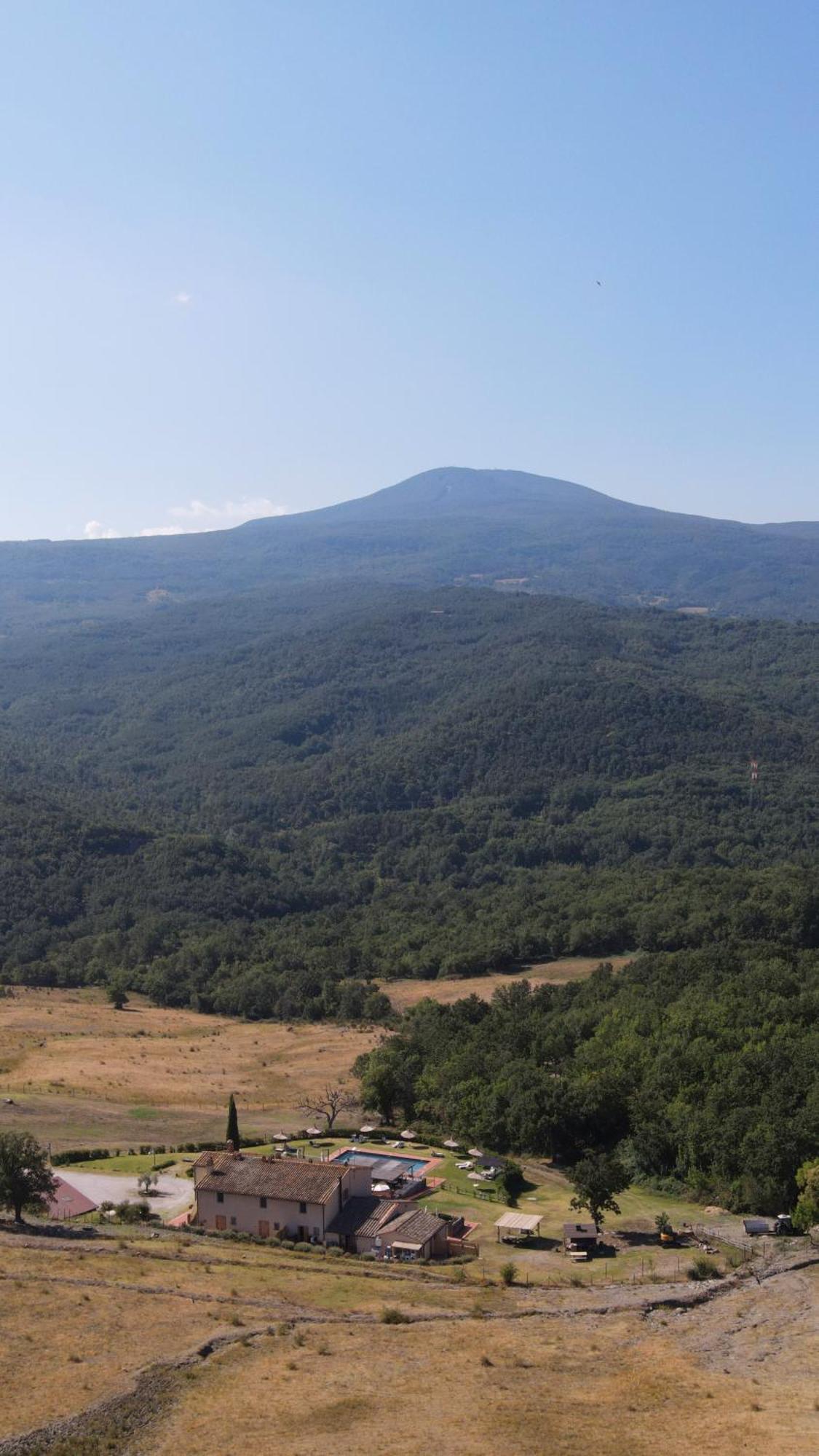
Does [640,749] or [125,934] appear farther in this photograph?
[640,749]

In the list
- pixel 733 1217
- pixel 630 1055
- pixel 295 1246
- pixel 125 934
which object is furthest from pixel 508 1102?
pixel 125 934

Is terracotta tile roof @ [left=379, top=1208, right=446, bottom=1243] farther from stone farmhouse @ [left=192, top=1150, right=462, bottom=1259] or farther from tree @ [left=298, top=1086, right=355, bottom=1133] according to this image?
tree @ [left=298, top=1086, right=355, bottom=1133]

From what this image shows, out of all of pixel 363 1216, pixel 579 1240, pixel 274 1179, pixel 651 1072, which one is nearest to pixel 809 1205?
pixel 579 1240

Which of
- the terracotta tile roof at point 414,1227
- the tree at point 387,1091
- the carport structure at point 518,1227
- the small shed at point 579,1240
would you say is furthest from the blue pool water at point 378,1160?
the small shed at point 579,1240

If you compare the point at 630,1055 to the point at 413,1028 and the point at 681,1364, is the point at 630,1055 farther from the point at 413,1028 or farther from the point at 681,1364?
the point at 681,1364

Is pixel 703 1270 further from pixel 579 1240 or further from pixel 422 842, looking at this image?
pixel 422 842

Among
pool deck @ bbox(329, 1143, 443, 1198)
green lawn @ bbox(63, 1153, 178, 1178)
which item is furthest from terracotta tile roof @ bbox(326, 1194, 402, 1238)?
green lawn @ bbox(63, 1153, 178, 1178)

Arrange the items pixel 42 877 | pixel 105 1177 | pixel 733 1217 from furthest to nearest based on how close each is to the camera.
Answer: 1. pixel 42 877
2. pixel 105 1177
3. pixel 733 1217
